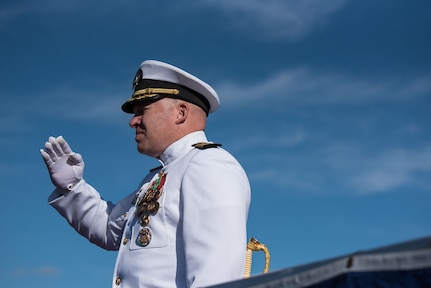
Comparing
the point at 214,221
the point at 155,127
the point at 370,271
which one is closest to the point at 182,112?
the point at 155,127

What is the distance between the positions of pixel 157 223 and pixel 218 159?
0.61 meters

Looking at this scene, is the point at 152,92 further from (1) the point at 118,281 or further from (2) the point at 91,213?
(1) the point at 118,281

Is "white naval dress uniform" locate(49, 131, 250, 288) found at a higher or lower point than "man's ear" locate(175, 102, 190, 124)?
lower

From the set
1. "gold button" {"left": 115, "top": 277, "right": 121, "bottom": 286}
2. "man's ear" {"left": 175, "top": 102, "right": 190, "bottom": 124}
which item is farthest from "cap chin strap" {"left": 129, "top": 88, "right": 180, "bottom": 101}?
"gold button" {"left": 115, "top": 277, "right": 121, "bottom": 286}

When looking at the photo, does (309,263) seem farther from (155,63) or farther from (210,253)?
(155,63)

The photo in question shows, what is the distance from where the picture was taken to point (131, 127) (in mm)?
5223

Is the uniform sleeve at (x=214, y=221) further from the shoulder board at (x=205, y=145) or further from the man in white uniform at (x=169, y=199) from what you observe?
the shoulder board at (x=205, y=145)

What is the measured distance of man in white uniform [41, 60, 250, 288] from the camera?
13.5ft

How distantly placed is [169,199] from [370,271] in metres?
2.56

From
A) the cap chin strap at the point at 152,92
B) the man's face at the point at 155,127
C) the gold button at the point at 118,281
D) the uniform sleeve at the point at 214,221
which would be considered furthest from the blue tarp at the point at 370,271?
the cap chin strap at the point at 152,92

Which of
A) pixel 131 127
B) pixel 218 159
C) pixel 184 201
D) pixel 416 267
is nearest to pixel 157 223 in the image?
pixel 184 201

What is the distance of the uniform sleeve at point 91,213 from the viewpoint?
553 centimetres

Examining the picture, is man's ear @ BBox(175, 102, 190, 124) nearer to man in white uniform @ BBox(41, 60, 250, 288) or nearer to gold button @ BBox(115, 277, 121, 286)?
man in white uniform @ BBox(41, 60, 250, 288)

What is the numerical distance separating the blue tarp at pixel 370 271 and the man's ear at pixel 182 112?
2820mm
